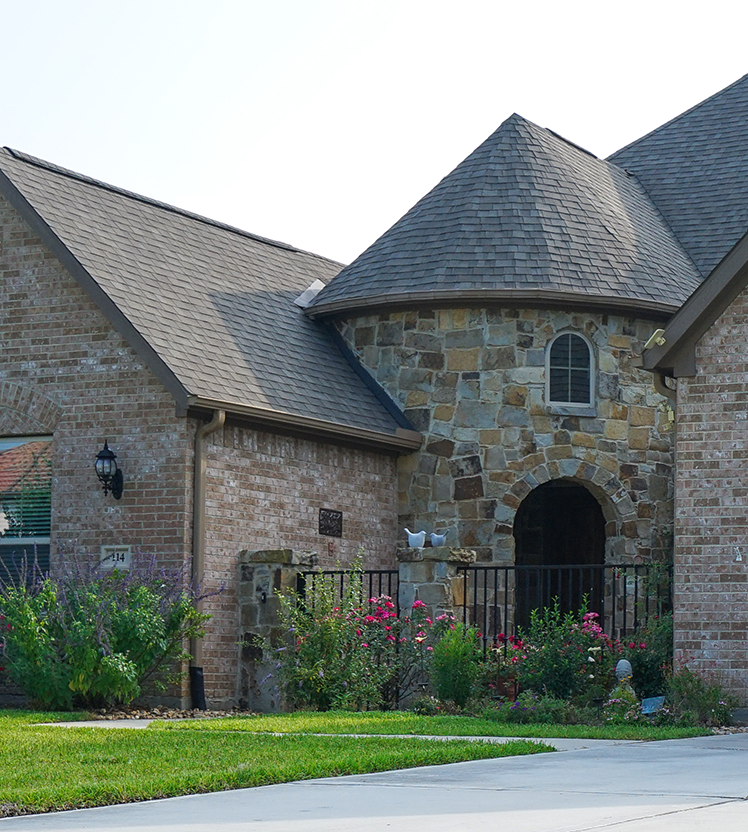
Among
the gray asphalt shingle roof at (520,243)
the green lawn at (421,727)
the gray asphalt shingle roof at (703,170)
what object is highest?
the gray asphalt shingle roof at (703,170)

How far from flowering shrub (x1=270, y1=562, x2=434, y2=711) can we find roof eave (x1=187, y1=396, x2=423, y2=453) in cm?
208

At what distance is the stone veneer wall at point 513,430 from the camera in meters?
19.5

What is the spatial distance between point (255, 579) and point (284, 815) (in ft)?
31.8

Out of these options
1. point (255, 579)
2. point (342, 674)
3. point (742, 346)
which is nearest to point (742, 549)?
point (742, 346)

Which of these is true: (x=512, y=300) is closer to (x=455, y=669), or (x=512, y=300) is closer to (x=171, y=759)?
(x=455, y=669)

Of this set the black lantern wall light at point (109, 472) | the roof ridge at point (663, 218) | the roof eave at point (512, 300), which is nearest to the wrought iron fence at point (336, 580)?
the black lantern wall light at point (109, 472)

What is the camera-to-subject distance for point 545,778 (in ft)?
29.0

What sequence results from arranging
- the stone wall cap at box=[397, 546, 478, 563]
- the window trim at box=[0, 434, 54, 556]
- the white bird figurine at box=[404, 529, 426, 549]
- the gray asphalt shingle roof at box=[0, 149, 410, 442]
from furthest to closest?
the window trim at box=[0, 434, 54, 556] < the gray asphalt shingle roof at box=[0, 149, 410, 442] < the white bird figurine at box=[404, 529, 426, 549] < the stone wall cap at box=[397, 546, 478, 563]

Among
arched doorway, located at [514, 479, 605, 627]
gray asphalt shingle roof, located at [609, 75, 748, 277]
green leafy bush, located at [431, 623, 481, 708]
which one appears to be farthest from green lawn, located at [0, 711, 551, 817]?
gray asphalt shingle roof, located at [609, 75, 748, 277]

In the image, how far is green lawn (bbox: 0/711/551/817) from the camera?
824cm

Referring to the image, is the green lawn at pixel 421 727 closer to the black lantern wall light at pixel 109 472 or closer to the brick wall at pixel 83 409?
the brick wall at pixel 83 409

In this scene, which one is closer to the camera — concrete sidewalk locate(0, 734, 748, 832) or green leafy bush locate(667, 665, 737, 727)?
concrete sidewalk locate(0, 734, 748, 832)

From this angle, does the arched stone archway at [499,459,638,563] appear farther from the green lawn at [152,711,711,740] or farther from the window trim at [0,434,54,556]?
the window trim at [0,434,54,556]

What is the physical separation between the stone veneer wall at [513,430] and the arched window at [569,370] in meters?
0.12
